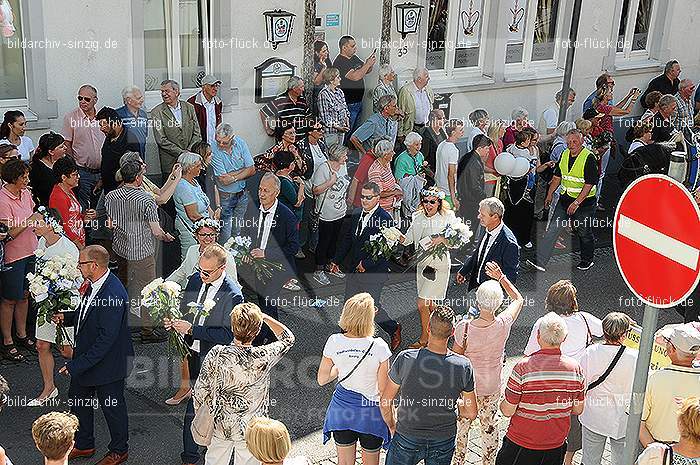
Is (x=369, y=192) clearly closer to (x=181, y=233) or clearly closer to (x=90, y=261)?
(x=181, y=233)

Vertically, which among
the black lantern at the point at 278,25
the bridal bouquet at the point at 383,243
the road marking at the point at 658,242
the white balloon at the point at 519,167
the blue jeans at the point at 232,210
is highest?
the black lantern at the point at 278,25

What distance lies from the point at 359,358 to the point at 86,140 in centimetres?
528

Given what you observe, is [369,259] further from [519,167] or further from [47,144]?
[47,144]

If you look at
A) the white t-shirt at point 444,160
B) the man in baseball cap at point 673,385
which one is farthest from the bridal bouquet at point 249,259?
the man in baseball cap at point 673,385

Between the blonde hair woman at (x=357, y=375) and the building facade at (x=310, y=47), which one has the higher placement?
the building facade at (x=310, y=47)

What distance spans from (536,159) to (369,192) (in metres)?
3.51

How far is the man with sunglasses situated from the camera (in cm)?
1032

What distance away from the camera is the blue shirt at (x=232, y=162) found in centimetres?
1054

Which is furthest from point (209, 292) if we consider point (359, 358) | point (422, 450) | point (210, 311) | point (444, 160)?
point (444, 160)

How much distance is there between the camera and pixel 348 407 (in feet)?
21.2

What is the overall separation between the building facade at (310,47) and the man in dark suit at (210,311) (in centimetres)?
465

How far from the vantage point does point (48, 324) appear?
7504 mm

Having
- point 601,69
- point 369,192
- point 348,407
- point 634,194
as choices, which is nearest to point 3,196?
point 369,192

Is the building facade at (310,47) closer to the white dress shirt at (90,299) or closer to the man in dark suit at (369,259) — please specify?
the man in dark suit at (369,259)
